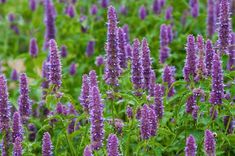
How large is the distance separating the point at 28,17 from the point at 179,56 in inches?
142

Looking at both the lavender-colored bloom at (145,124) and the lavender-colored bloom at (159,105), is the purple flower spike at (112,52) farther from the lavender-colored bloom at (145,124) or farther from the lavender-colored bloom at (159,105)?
the lavender-colored bloom at (145,124)

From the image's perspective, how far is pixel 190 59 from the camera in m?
4.70

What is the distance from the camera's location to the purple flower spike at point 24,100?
5.02 metres

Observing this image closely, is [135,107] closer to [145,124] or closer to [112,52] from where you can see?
[112,52]

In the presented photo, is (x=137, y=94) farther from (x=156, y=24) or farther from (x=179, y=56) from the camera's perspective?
(x=156, y=24)

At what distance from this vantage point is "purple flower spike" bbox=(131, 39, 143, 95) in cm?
473

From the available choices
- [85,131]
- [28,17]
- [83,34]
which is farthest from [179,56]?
[28,17]

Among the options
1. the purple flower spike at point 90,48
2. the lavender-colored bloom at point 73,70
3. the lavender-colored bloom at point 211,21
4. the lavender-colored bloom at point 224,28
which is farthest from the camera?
the purple flower spike at point 90,48

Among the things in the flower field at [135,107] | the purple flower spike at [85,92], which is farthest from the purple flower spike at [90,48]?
the purple flower spike at [85,92]

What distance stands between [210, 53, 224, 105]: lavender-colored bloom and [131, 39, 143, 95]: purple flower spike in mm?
576

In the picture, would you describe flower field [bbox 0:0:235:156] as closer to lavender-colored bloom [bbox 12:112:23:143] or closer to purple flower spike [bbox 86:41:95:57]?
lavender-colored bloom [bbox 12:112:23:143]

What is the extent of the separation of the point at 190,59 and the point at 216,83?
0.37m

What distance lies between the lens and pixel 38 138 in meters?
5.75

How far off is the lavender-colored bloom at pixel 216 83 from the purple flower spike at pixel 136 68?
1.89ft
